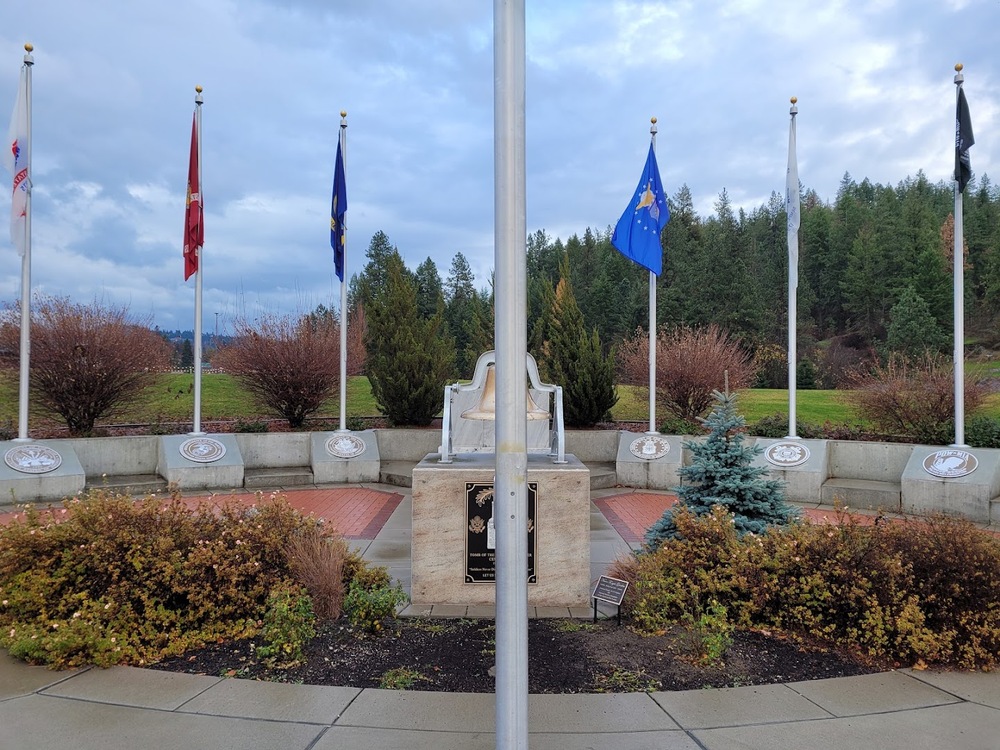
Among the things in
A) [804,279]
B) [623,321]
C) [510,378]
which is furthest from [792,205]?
[804,279]

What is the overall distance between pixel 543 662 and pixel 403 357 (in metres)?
10.9

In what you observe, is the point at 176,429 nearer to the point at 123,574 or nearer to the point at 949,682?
the point at 123,574

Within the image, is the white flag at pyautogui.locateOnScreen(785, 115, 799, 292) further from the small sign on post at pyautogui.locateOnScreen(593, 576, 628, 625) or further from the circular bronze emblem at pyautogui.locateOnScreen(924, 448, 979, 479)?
the small sign on post at pyautogui.locateOnScreen(593, 576, 628, 625)

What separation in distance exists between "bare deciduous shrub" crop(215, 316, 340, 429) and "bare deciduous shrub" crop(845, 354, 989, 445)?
1144 centimetres

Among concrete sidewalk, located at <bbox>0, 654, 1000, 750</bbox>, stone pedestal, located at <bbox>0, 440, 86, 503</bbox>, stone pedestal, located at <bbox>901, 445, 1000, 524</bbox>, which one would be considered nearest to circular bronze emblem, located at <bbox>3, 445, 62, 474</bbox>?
stone pedestal, located at <bbox>0, 440, 86, 503</bbox>

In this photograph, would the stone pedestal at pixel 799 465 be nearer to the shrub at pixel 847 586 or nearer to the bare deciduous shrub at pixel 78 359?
the shrub at pixel 847 586

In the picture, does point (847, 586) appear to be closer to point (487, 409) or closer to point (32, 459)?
point (487, 409)

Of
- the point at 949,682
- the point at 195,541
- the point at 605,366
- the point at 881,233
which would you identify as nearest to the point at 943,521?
the point at 949,682

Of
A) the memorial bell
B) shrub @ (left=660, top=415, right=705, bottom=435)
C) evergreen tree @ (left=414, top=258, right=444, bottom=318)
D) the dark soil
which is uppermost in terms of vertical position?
evergreen tree @ (left=414, top=258, right=444, bottom=318)

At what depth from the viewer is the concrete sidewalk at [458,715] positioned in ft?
10.8

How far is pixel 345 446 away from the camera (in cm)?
1273

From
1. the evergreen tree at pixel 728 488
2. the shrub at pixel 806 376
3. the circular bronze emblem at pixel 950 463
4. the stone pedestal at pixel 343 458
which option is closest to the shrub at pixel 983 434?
the circular bronze emblem at pixel 950 463

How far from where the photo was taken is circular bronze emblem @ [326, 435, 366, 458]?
41.3ft

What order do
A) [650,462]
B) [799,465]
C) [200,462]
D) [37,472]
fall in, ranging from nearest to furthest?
[37,472] → [799,465] → [200,462] → [650,462]
